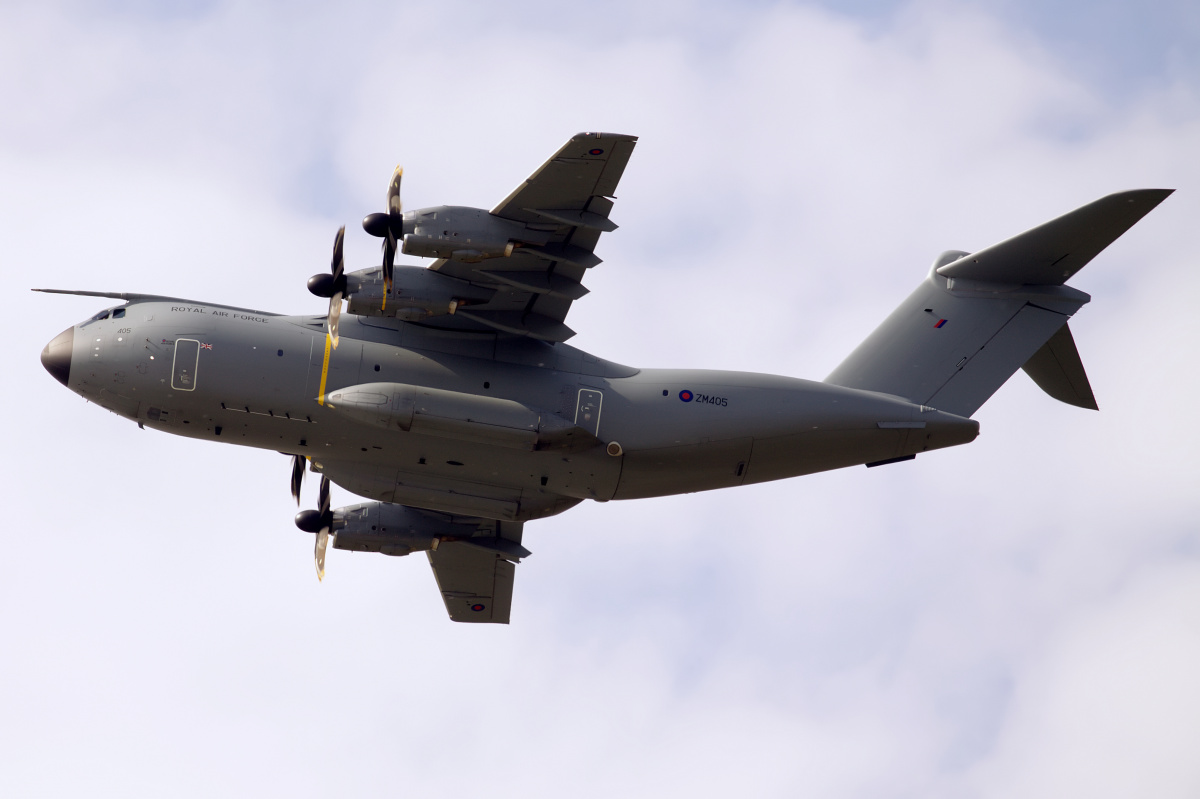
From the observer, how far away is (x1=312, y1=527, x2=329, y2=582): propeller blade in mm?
20250

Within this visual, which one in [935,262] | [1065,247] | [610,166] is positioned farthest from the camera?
[935,262]

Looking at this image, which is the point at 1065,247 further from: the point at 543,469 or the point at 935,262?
the point at 543,469

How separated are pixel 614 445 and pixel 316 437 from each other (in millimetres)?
3658

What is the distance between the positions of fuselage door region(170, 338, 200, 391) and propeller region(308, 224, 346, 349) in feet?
5.48

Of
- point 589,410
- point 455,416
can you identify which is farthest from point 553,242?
point 455,416

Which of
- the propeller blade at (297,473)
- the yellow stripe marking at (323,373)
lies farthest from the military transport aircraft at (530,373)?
the propeller blade at (297,473)

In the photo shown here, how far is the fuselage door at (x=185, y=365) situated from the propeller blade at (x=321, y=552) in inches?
163

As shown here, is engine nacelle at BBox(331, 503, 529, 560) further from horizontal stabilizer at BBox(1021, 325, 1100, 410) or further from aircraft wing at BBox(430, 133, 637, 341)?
horizontal stabilizer at BBox(1021, 325, 1100, 410)

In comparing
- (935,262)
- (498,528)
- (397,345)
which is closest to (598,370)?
(397,345)

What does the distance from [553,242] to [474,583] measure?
6777mm

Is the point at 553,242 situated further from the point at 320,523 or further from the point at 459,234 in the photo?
the point at 320,523

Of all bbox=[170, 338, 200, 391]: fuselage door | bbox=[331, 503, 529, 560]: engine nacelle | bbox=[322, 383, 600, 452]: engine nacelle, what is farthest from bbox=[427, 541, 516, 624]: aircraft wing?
bbox=[170, 338, 200, 391]: fuselage door

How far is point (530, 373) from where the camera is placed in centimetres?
1758

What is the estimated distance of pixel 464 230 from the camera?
632 inches
